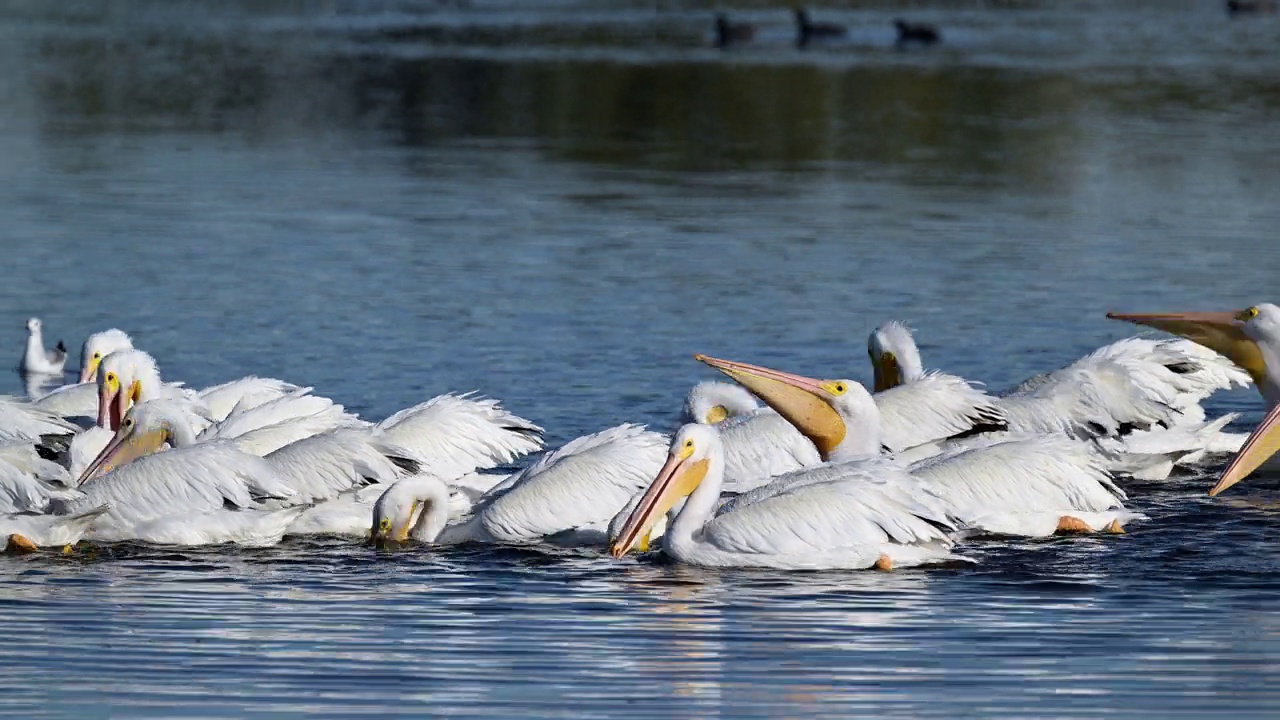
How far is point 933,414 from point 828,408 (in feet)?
2.48

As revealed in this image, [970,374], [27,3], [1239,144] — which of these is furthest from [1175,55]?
[27,3]

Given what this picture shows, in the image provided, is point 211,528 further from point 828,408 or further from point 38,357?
point 38,357

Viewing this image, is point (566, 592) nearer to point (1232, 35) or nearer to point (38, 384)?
point (38, 384)

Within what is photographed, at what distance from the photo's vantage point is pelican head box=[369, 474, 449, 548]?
7426 mm

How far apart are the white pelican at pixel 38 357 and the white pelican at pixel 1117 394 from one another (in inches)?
168

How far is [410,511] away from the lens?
7453 mm

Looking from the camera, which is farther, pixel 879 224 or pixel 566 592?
pixel 879 224

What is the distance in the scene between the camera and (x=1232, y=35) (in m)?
40.4

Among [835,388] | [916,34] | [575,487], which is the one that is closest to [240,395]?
[575,487]

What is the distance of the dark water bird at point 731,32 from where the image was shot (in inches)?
1510

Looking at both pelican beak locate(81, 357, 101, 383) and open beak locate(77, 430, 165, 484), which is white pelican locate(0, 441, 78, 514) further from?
pelican beak locate(81, 357, 101, 383)

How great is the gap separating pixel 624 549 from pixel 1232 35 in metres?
35.3

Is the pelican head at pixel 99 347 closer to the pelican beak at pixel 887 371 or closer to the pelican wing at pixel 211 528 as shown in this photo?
the pelican wing at pixel 211 528

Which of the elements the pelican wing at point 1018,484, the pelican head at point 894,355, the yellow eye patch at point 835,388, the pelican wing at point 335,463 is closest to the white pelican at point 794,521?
the pelican wing at point 1018,484
